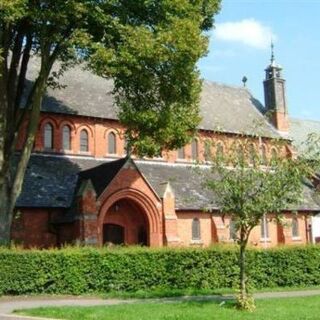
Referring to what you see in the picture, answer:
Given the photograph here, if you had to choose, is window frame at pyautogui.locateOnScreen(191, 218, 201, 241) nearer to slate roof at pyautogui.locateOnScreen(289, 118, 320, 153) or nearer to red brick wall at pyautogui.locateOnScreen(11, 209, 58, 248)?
red brick wall at pyautogui.locateOnScreen(11, 209, 58, 248)

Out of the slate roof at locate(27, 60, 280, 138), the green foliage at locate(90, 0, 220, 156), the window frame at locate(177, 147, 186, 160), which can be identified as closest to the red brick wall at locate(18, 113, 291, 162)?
the slate roof at locate(27, 60, 280, 138)

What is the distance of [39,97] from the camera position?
23734 mm

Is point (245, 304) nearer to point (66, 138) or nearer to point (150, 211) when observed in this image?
point (150, 211)

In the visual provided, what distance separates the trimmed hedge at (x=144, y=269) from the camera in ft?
71.2

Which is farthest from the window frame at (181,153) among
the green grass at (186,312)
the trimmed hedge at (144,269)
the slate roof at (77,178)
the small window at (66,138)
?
the green grass at (186,312)

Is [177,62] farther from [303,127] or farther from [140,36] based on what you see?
[303,127]

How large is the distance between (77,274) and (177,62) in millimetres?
8917

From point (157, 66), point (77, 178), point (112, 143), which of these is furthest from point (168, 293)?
point (112, 143)

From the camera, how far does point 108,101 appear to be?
3797cm

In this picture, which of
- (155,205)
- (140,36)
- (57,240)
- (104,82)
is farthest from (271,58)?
(140,36)

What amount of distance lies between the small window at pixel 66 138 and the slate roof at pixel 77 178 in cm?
80

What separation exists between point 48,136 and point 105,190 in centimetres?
647

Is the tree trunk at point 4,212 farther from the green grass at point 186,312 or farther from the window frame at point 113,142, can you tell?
the window frame at point 113,142

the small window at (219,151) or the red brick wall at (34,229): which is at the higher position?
the small window at (219,151)
